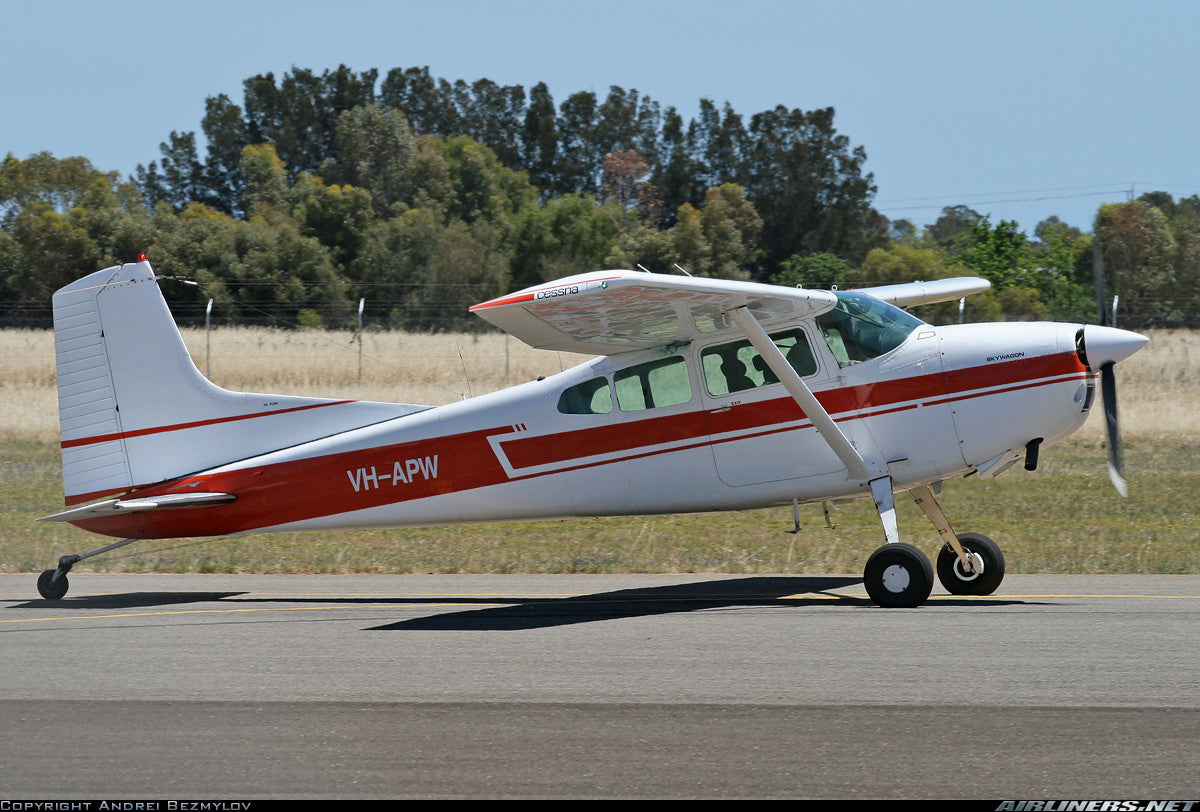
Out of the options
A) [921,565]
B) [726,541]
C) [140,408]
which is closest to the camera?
[921,565]

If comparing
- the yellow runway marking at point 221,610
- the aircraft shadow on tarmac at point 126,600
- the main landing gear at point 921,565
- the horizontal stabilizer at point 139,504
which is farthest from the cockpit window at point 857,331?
the aircraft shadow on tarmac at point 126,600

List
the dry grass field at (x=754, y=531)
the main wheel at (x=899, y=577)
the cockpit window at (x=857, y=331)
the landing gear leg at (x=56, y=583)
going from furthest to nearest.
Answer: the dry grass field at (x=754, y=531) → the landing gear leg at (x=56, y=583) → the cockpit window at (x=857, y=331) → the main wheel at (x=899, y=577)

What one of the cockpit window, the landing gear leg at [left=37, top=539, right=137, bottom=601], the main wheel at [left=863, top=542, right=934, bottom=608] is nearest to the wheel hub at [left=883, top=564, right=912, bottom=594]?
the main wheel at [left=863, top=542, right=934, bottom=608]

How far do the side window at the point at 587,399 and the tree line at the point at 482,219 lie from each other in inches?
268

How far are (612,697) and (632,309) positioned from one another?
3.68 meters

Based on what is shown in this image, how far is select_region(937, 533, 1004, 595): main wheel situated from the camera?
32.9 ft

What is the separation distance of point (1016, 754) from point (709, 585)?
578 cm

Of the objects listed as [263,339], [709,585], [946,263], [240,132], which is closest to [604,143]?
[240,132]

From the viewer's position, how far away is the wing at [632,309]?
8.61 metres

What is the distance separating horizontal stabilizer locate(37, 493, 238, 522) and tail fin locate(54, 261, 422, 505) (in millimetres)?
327

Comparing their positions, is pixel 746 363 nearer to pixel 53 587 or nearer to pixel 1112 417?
pixel 1112 417

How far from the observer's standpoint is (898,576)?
30.8 feet

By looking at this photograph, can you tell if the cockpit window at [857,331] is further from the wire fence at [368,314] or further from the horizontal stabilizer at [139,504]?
A: the wire fence at [368,314]

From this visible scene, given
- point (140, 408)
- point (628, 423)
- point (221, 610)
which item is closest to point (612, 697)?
point (628, 423)
